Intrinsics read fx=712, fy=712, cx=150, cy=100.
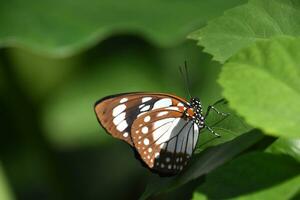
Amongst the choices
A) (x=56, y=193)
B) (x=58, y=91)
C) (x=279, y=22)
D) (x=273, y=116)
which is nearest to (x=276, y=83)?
(x=273, y=116)

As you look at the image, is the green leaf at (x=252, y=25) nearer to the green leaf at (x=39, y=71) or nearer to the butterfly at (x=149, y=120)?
the butterfly at (x=149, y=120)

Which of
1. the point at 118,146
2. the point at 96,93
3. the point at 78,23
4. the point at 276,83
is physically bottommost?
the point at 118,146

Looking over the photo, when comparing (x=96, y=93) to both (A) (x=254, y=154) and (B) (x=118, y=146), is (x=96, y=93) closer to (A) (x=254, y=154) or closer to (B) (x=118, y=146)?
(B) (x=118, y=146)

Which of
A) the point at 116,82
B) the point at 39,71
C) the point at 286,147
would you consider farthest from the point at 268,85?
the point at 116,82

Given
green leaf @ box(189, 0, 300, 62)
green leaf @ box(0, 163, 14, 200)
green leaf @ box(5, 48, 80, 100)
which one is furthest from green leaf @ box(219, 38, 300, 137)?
green leaf @ box(5, 48, 80, 100)

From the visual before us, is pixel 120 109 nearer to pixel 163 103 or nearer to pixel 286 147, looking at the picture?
pixel 163 103

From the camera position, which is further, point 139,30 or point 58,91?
point 58,91
